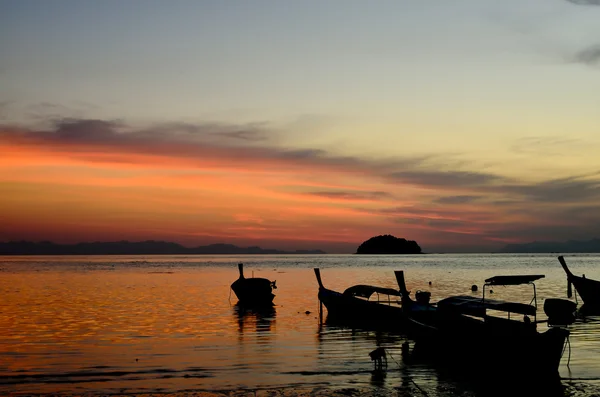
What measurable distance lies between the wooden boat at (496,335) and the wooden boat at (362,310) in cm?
768

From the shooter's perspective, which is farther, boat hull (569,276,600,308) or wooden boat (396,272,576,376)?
boat hull (569,276,600,308)

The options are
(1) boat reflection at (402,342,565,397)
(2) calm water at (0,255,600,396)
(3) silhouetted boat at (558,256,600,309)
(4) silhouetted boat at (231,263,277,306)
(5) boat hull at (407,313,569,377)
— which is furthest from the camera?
(4) silhouetted boat at (231,263,277,306)

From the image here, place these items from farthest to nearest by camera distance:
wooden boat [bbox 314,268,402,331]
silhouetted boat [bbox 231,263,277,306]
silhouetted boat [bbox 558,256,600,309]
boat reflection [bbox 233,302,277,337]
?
silhouetted boat [bbox 231,263,277,306], silhouetted boat [bbox 558,256,600,309], wooden boat [bbox 314,268,402,331], boat reflection [bbox 233,302,277,337]

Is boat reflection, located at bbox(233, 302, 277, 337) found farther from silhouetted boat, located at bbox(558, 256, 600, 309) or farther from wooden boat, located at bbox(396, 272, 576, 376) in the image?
silhouetted boat, located at bbox(558, 256, 600, 309)

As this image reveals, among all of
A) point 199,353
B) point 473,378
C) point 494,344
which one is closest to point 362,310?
point 199,353

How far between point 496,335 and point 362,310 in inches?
750

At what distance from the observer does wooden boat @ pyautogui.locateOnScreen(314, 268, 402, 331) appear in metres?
41.8

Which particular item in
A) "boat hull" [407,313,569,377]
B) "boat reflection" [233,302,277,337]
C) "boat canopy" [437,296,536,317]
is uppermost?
"boat canopy" [437,296,536,317]

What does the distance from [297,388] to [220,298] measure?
147 feet

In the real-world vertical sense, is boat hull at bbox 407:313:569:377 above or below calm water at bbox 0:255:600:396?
above

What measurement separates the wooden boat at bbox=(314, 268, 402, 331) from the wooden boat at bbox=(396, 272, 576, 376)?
7.68m

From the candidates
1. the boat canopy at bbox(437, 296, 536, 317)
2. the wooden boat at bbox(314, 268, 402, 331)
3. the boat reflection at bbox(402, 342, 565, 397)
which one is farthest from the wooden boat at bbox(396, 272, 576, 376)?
the wooden boat at bbox(314, 268, 402, 331)

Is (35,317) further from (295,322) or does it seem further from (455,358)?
(455,358)

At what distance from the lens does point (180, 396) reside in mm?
21031
